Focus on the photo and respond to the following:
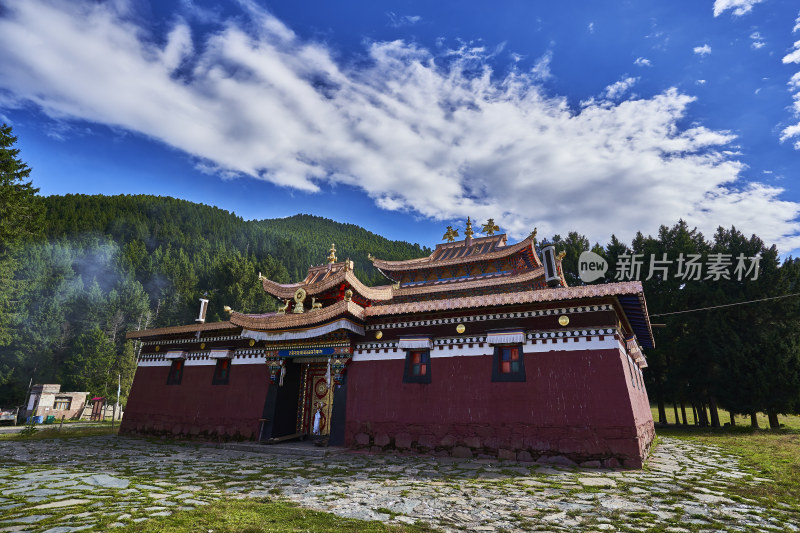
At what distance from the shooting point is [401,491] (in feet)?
23.5

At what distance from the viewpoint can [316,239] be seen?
284 feet

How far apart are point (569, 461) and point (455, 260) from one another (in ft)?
36.0

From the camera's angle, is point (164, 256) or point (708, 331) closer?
point (708, 331)

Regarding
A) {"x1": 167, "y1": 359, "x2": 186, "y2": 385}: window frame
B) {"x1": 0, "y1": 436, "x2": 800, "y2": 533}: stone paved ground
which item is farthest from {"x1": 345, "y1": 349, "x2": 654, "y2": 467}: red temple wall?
{"x1": 167, "y1": 359, "x2": 186, "y2": 385}: window frame

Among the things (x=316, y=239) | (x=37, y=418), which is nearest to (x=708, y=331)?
(x=37, y=418)

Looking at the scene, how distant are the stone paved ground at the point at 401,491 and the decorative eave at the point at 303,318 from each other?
433 cm

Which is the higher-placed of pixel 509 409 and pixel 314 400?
pixel 509 409

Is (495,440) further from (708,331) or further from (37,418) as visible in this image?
(37,418)

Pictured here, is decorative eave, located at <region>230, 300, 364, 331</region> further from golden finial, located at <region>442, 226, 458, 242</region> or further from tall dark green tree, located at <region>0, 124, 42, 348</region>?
tall dark green tree, located at <region>0, 124, 42, 348</region>

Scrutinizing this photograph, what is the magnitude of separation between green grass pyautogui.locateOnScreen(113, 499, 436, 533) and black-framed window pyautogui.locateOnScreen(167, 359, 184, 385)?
13.9 m

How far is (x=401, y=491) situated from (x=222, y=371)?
40.0 feet

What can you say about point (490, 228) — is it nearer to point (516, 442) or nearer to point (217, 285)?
point (516, 442)

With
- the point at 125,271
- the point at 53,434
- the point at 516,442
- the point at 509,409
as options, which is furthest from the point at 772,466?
the point at 125,271

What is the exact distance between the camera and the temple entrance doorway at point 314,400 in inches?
631
